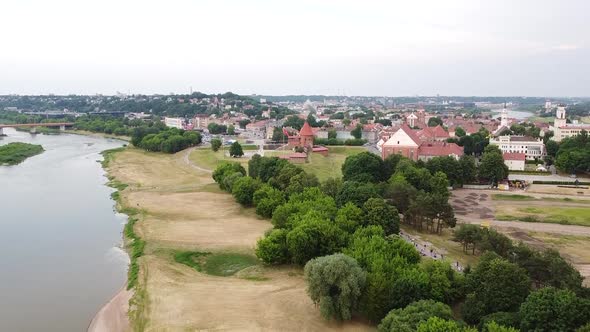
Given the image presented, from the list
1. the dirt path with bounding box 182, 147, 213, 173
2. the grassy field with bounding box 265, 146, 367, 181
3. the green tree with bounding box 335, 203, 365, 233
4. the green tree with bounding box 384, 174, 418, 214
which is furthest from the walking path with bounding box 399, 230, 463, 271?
the dirt path with bounding box 182, 147, 213, 173

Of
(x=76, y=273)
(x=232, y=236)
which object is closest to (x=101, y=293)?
(x=76, y=273)

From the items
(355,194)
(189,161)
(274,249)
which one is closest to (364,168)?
(355,194)

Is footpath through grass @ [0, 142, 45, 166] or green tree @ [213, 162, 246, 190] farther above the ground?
green tree @ [213, 162, 246, 190]

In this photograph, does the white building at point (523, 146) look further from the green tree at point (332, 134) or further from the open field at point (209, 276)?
the open field at point (209, 276)

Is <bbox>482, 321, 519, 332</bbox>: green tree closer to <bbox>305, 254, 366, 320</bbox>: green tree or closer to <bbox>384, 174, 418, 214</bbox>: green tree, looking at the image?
<bbox>305, 254, 366, 320</bbox>: green tree

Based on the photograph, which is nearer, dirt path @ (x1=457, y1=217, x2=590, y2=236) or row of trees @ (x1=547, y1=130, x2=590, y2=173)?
dirt path @ (x1=457, y1=217, x2=590, y2=236)

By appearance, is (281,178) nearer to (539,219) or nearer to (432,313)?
(539,219)

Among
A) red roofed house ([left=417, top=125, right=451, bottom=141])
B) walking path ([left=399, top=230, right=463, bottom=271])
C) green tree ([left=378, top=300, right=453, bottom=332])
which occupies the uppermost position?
red roofed house ([left=417, top=125, right=451, bottom=141])
